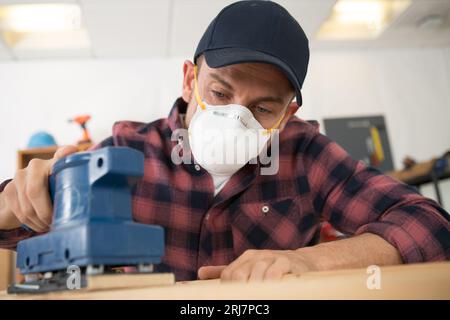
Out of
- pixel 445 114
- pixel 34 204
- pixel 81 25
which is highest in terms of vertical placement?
pixel 81 25

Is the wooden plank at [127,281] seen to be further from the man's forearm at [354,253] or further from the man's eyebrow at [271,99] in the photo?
the man's eyebrow at [271,99]

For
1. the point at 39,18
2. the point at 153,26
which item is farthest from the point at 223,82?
the point at 39,18

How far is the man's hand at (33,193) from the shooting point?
0.45m

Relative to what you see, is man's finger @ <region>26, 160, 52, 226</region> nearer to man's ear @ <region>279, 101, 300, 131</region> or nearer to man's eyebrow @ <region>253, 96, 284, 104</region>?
man's eyebrow @ <region>253, 96, 284, 104</region>

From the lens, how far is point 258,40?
2.41ft

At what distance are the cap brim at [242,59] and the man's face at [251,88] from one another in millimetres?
17

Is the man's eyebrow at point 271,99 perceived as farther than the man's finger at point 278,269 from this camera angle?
Yes

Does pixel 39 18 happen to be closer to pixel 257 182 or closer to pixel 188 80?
pixel 188 80

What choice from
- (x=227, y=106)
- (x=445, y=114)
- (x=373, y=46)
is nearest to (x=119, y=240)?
(x=227, y=106)

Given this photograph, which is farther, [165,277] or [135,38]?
[135,38]

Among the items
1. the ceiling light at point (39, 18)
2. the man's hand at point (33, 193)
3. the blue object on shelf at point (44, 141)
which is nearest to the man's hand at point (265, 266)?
the man's hand at point (33, 193)
